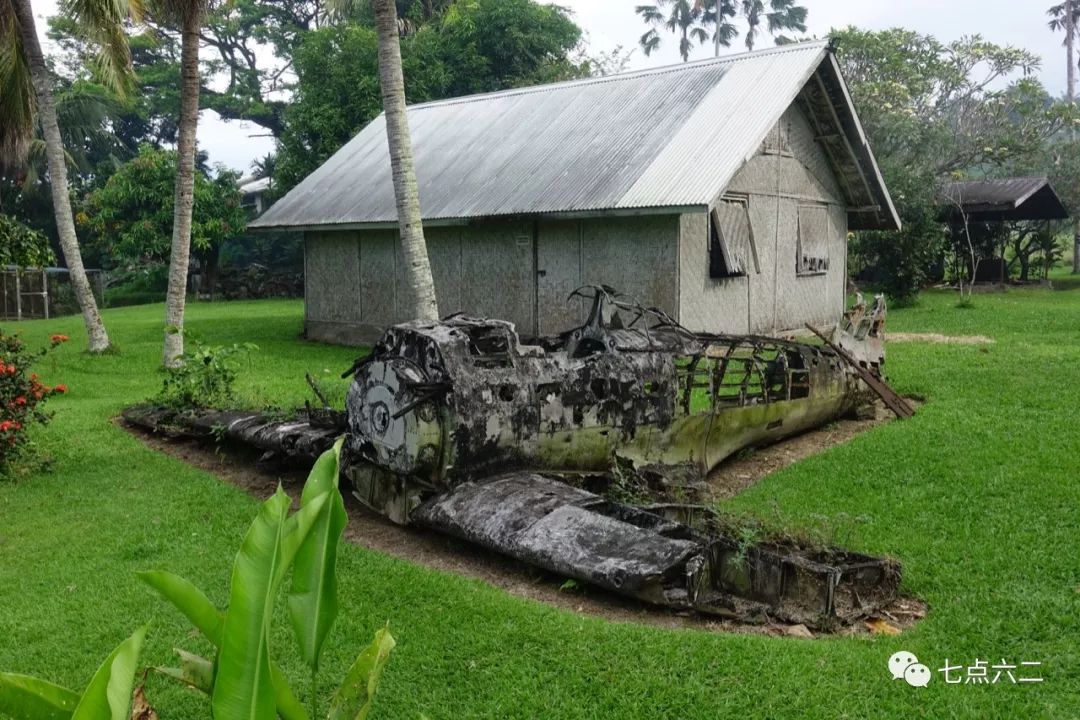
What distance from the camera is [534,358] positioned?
7.46 metres

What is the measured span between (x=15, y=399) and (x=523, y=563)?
5.86 metres

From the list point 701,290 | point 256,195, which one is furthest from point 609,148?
point 256,195

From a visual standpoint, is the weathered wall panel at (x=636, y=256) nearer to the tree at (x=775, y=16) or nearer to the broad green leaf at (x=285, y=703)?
the broad green leaf at (x=285, y=703)

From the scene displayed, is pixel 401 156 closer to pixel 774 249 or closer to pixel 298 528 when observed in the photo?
pixel 774 249

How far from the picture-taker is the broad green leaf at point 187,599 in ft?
8.59

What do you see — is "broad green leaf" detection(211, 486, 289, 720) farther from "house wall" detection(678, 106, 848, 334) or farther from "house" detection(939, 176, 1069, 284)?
"house" detection(939, 176, 1069, 284)

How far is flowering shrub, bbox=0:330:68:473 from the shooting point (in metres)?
9.05

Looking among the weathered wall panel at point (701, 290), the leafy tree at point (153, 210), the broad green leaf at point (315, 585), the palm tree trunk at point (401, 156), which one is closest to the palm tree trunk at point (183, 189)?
the palm tree trunk at point (401, 156)

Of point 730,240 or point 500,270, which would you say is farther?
point 500,270

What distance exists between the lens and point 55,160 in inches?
683

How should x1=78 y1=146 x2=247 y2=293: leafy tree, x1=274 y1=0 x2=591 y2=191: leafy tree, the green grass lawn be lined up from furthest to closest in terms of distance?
x1=78 y1=146 x2=247 y2=293: leafy tree, x1=274 y1=0 x2=591 y2=191: leafy tree, the green grass lawn

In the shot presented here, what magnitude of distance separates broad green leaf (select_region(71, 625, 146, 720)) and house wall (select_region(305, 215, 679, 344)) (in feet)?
41.3

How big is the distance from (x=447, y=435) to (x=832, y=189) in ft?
47.1

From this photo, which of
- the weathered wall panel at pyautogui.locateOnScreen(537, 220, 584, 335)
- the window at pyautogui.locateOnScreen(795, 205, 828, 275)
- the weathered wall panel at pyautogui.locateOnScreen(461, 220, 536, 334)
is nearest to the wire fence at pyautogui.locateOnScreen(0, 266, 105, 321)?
the weathered wall panel at pyautogui.locateOnScreen(461, 220, 536, 334)
